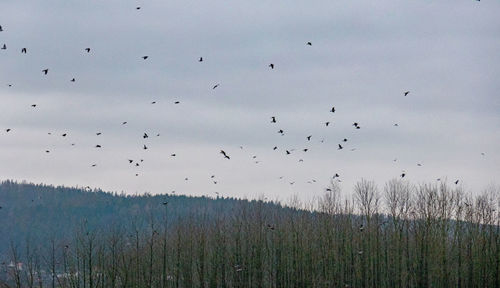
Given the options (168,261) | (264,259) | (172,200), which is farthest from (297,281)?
(172,200)

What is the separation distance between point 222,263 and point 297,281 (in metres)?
6.72

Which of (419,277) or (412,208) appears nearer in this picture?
(419,277)

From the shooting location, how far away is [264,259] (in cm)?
6378

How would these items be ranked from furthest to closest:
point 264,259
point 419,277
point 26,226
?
point 26,226
point 264,259
point 419,277

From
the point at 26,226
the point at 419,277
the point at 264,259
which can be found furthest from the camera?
the point at 26,226

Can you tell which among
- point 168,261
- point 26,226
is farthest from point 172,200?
point 168,261

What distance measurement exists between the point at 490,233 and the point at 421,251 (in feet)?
20.6

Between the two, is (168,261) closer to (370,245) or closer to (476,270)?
(370,245)

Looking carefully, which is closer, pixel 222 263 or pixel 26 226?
pixel 222 263

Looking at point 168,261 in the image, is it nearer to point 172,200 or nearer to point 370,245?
point 370,245

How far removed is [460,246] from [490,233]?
8.75 feet

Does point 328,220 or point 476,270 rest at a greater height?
point 328,220

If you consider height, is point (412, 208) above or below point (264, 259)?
above

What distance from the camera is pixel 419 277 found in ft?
195
